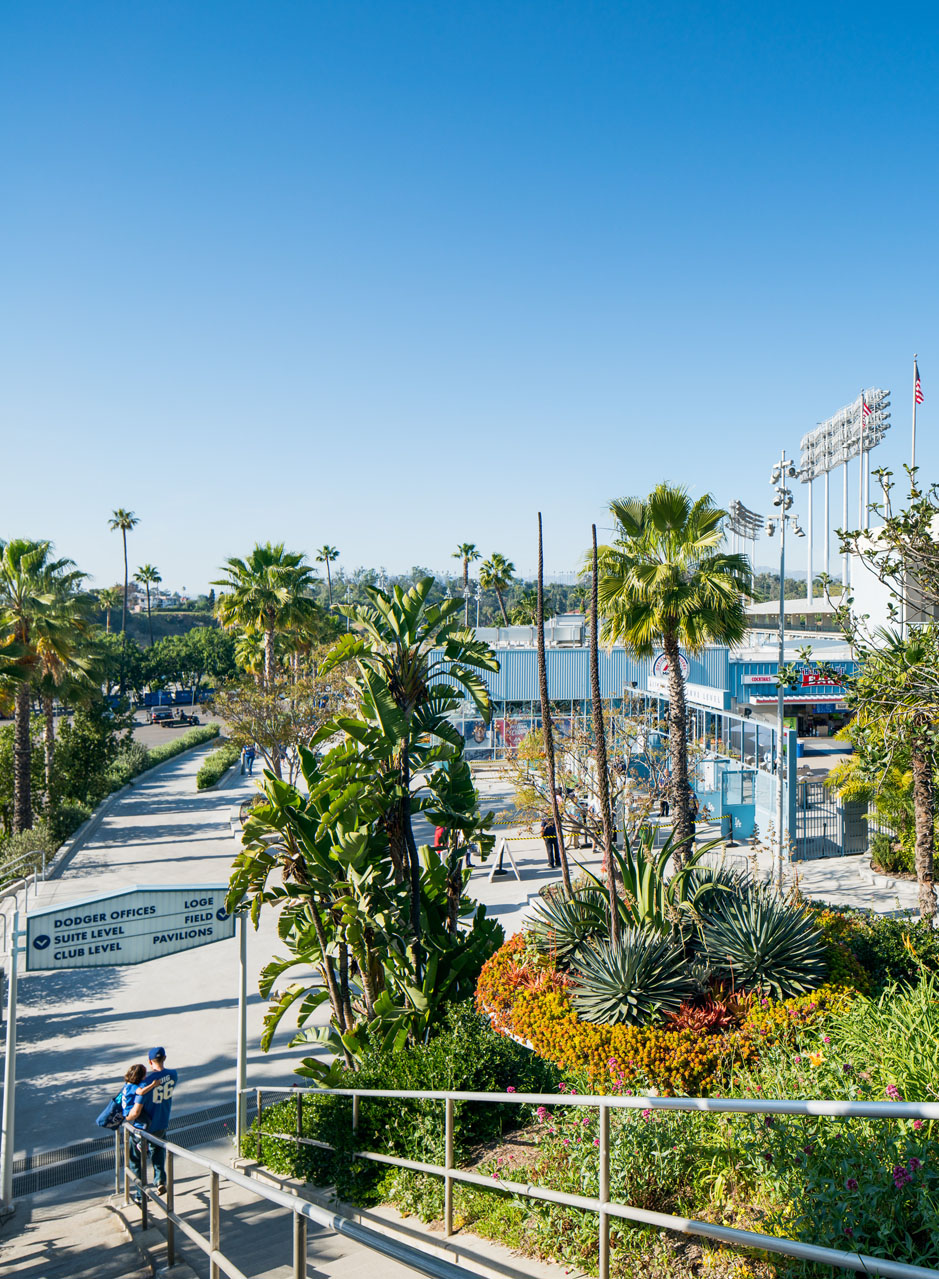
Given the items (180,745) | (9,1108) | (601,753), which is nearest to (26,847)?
(9,1108)

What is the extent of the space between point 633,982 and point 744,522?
65713 millimetres

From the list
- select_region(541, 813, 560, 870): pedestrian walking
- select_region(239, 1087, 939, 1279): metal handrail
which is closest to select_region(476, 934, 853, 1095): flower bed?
select_region(239, 1087, 939, 1279): metal handrail

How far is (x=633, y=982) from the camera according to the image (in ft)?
24.4

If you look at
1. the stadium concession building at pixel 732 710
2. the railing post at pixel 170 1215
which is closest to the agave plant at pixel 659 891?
the stadium concession building at pixel 732 710

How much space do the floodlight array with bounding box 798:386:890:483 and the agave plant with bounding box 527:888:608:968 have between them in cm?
6187

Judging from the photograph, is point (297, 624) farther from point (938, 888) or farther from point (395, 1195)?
point (395, 1195)

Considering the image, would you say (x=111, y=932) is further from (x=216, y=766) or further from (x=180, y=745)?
(x=180, y=745)

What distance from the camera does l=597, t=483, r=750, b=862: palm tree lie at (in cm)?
1438

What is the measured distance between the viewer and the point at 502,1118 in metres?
6.41

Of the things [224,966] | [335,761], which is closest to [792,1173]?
[335,761]

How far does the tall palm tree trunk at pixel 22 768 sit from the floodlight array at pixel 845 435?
5846 cm

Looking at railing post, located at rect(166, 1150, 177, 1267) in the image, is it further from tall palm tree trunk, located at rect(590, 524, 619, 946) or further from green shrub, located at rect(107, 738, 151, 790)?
green shrub, located at rect(107, 738, 151, 790)

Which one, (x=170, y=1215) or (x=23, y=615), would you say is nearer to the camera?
(x=170, y=1215)

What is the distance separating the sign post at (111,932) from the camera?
7277 millimetres
